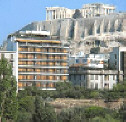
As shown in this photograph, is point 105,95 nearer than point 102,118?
No

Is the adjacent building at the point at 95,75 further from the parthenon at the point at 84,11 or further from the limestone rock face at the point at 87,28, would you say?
the parthenon at the point at 84,11

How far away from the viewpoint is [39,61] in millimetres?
61500

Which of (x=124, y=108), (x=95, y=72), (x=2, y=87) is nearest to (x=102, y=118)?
(x=124, y=108)

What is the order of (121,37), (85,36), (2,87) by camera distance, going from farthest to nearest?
(85,36) < (121,37) < (2,87)

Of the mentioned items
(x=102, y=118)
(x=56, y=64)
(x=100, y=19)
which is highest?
(x=100, y=19)

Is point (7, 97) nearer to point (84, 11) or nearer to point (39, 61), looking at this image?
point (39, 61)

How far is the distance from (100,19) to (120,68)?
5819cm

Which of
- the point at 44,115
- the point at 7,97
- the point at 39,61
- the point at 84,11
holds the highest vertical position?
the point at 84,11

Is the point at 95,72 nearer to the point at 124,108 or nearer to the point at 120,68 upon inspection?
the point at 120,68

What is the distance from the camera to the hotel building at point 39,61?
2388 inches

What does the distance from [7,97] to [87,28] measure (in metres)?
83.0

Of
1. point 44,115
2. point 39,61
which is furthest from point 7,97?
point 39,61

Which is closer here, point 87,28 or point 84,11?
point 87,28

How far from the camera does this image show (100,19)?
411 feet
